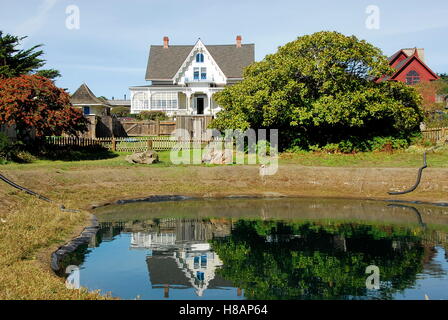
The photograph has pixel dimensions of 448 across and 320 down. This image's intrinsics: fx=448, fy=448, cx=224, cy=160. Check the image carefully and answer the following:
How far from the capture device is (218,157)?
1143 inches

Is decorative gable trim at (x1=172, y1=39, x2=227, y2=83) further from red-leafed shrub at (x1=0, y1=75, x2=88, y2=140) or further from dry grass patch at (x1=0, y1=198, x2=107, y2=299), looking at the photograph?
dry grass patch at (x1=0, y1=198, x2=107, y2=299)

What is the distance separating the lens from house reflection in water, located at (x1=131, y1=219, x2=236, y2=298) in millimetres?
11672

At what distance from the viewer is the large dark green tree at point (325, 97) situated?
98.8 feet

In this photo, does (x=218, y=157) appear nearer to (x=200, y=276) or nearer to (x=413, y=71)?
(x=200, y=276)

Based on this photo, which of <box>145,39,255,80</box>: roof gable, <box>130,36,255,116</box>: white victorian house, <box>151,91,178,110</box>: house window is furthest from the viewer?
<box>145,39,255,80</box>: roof gable

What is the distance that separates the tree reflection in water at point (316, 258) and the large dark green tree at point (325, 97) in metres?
13.8

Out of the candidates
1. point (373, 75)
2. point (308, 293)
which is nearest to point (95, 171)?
point (308, 293)

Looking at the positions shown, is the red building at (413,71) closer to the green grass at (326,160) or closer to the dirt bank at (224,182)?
the green grass at (326,160)

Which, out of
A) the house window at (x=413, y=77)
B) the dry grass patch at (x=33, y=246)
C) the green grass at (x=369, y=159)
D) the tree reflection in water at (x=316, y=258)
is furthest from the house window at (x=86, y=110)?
the tree reflection in water at (x=316, y=258)

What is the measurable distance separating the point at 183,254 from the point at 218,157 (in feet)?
49.3

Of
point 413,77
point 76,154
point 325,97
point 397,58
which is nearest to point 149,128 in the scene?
point 76,154

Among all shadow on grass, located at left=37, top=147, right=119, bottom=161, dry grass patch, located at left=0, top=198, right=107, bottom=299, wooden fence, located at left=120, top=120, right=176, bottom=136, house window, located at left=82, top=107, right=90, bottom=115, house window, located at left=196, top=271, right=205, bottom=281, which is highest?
house window, located at left=82, top=107, right=90, bottom=115

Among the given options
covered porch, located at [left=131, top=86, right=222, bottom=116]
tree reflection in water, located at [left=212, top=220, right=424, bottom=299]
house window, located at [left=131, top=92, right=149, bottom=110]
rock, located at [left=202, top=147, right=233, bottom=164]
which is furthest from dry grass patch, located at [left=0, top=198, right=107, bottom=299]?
house window, located at [left=131, top=92, right=149, bottom=110]

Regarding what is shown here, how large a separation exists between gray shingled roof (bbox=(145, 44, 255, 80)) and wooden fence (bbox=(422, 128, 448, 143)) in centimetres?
3033
